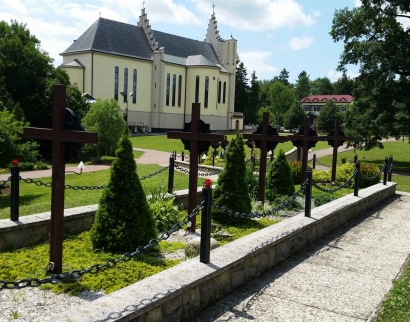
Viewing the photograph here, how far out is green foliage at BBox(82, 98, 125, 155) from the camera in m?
27.7

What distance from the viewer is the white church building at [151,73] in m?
48.8

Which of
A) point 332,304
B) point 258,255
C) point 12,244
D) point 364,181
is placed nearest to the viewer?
point 332,304

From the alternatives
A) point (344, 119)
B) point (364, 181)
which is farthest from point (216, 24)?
point (364, 181)

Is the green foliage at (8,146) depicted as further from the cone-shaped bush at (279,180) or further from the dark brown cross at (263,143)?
the cone-shaped bush at (279,180)

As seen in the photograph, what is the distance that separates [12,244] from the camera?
6.14 m

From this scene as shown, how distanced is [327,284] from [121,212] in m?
2.87

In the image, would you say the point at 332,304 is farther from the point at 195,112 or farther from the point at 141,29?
the point at 141,29

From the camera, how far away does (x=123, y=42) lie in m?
52.8

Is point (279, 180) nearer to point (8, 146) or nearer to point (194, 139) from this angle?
point (194, 139)

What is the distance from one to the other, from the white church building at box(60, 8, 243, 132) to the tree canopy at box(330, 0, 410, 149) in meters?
22.7

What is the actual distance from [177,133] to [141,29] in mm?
53857

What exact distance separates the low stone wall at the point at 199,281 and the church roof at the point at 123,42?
4548 cm

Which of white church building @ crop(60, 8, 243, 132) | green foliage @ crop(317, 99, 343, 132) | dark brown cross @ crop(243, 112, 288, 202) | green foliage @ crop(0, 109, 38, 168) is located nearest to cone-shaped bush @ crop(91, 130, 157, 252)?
dark brown cross @ crop(243, 112, 288, 202)

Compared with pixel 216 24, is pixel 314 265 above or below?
below
